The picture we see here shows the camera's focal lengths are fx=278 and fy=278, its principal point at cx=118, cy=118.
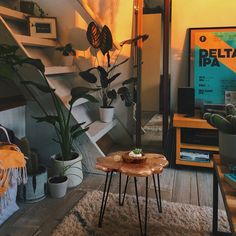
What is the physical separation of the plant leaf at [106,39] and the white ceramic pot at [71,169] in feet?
3.93

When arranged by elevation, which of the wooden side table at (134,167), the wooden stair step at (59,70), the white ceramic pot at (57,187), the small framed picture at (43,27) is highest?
the small framed picture at (43,27)

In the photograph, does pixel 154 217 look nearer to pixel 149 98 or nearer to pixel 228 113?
pixel 228 113

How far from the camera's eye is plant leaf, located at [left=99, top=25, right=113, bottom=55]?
9.45 feet

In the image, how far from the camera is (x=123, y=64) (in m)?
3.31

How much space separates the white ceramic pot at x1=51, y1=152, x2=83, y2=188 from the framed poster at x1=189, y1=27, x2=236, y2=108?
4.89 ft

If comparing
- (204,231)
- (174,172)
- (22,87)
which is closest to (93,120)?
(22,87)

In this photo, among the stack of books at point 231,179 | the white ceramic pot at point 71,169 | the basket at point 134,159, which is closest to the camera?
the stack of books at point 231,179

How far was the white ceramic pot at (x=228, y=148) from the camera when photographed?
1317 millimetres

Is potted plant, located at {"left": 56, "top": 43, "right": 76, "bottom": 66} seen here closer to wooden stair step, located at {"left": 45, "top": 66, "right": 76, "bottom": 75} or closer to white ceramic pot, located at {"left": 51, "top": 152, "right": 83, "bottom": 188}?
wooden stair step, located at {"left": 45, "top": 66, "right": 76, "bottom": 75}

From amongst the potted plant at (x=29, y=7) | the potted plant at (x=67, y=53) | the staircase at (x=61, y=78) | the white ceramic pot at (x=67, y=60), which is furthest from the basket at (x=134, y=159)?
the potted plant at (x=29, y=7)

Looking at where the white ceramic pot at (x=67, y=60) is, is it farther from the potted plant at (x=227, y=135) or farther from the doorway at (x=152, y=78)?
the potted plant at (x=227, y=135)

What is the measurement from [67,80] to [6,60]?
116cm

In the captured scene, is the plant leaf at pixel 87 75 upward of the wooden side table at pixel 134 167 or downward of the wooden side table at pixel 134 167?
upward

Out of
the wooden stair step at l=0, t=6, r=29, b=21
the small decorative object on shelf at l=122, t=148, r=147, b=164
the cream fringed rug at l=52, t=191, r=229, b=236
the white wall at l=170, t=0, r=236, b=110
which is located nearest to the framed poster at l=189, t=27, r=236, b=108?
the white wall at l=170, t=0, r=236, b=110
